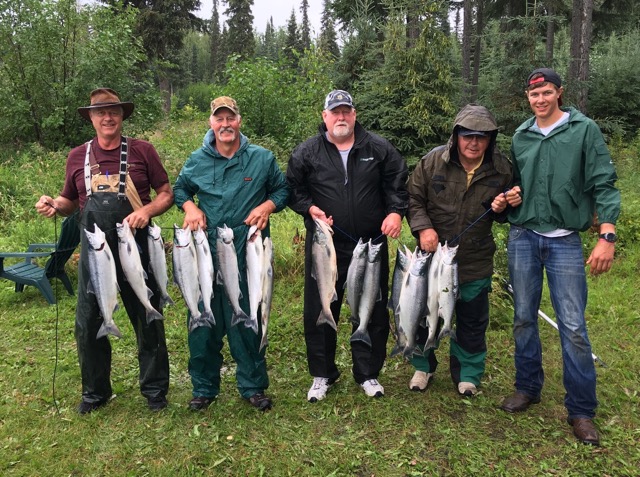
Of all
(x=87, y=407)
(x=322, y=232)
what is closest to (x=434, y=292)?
(x=322, y=232)

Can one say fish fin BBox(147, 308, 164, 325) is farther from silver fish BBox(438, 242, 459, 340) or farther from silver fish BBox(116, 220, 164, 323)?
silver fish BBox(438, 242, 459, 340)

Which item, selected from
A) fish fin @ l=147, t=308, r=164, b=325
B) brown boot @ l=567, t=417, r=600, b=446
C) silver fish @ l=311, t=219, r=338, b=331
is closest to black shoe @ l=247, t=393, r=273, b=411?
silver fish @ l=311, t=219, r=338, b=331

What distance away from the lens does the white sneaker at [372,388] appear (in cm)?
449

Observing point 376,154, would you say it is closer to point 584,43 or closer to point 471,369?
point 471,369

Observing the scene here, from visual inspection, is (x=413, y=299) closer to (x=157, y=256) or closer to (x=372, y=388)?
(x=372, y=388)

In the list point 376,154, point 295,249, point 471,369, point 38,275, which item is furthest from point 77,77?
point 471,369

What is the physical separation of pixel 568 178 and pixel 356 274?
5.92 feet

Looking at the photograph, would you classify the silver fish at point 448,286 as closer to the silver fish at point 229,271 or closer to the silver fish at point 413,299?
the silver fish at point 413,299

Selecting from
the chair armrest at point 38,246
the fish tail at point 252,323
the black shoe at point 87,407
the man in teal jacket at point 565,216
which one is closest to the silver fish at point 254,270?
the fish tail at point 252,323

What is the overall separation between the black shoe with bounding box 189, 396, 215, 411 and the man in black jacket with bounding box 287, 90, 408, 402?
47.3 inches

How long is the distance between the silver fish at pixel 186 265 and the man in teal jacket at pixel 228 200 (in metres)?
0.12

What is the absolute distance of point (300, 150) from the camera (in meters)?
4.22

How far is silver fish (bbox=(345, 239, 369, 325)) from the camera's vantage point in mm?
3980

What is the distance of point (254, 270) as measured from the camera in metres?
3.93
